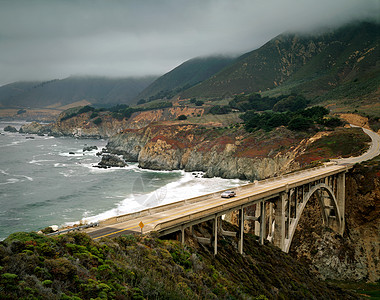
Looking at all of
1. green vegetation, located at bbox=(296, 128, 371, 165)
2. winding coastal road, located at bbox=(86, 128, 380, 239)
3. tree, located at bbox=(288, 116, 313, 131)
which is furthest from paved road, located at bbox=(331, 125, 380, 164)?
winding coastal road, located at bbox=(86, 128, 380, 239)

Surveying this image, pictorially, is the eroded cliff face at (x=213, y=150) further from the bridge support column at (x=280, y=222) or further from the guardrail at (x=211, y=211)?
the guardrail at (x=211, y=211)

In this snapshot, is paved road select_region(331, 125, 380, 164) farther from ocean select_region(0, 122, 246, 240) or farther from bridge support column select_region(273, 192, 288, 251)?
ocean select_region(0, 122, 246, 240)

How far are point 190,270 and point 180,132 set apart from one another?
100 m

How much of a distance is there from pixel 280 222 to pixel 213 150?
218ft

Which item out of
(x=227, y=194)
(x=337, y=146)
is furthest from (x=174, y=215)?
(x=337, y=146)

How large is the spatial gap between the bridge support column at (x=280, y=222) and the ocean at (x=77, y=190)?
27.1 metres

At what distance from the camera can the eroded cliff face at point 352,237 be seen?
37.9 meters

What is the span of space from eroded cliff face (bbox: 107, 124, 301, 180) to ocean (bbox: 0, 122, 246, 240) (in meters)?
5.33

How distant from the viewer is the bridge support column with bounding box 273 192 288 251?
29.2 m

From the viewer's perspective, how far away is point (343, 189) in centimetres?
4259

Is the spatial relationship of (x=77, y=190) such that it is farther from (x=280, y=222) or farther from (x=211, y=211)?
(x=211, y=211)

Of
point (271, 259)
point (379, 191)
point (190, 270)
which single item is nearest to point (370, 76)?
point (379, 191)

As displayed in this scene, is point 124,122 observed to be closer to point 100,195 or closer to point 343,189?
point 100,195

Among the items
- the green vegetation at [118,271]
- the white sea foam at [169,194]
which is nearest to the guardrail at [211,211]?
the green vegetation at [118,271]
